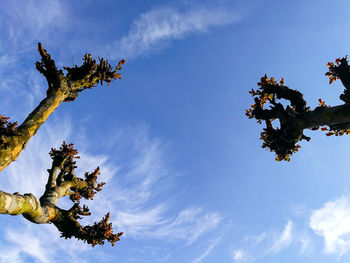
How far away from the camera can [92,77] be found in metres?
9.20

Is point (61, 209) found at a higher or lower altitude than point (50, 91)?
lower

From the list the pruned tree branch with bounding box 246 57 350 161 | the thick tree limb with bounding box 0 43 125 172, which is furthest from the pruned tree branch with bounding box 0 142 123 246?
the pruned tree branch with bounding box 246 57 350 161

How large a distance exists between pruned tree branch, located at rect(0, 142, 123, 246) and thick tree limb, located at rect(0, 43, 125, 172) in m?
1.10

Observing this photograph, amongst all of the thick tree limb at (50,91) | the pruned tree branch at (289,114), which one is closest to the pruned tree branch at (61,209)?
the thick tree limb at (50,91)

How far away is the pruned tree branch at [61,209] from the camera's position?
226 inches

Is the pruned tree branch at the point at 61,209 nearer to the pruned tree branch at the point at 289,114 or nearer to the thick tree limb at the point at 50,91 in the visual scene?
the thick tree limb at the point at 50,91

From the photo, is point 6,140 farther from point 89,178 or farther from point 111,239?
point 89,178

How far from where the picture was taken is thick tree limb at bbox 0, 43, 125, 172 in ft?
18.1

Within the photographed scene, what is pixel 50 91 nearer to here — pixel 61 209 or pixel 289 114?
pixel 61 209

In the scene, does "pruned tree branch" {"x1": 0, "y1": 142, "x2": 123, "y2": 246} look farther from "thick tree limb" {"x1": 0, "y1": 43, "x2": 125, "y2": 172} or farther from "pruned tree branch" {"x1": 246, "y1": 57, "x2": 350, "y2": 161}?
"pruned tree branch" {"x1": 246, "y1": 57, "x2": 350, "y2": 161}

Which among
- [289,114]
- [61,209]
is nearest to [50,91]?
[61,209]

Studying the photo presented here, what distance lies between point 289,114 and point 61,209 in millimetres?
9266

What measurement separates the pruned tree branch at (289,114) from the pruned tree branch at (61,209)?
750 cm

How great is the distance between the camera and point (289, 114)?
863 centimetres
